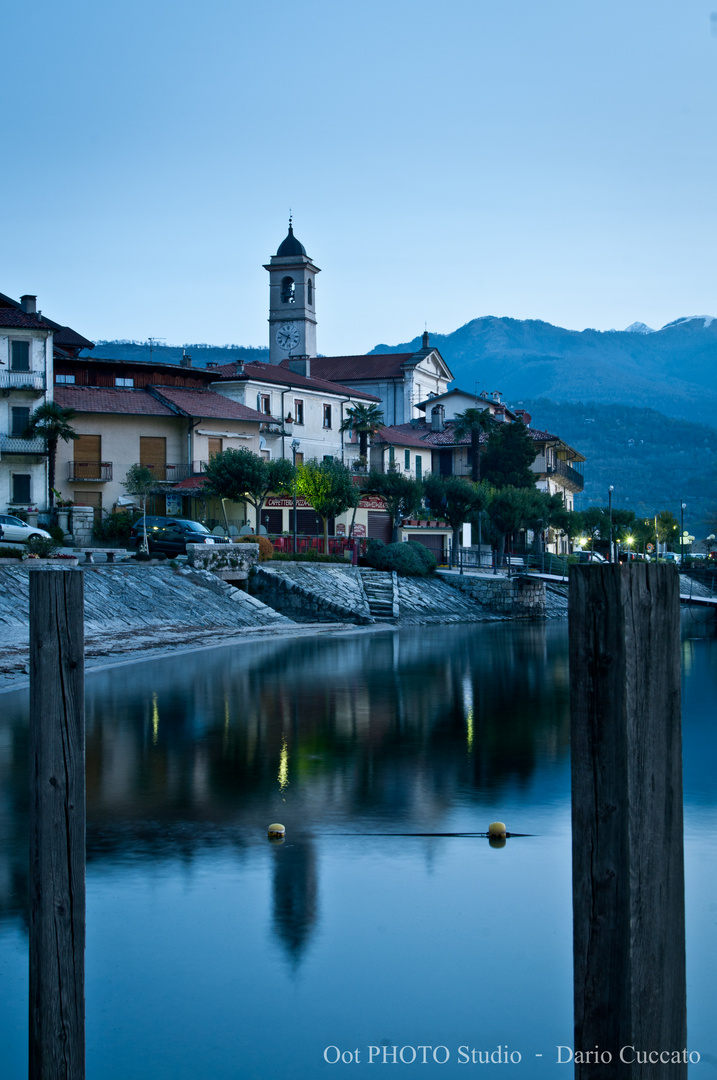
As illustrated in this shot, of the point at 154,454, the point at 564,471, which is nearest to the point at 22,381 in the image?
the point at 154,454

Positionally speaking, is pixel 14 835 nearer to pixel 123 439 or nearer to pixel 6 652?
pixel 6 652

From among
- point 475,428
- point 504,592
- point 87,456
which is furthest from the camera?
point 475,428

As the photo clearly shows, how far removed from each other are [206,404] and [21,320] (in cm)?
1234

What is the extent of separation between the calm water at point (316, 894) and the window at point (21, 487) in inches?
1460

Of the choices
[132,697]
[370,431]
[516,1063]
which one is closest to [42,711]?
[516,1063]

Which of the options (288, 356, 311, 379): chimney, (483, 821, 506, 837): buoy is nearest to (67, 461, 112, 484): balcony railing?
(288, 356, 311, 379): chimney

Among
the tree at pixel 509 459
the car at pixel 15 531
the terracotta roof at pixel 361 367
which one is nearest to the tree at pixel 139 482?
the car at pixel 15 531

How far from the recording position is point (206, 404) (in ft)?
203

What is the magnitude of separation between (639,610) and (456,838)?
24.0ft

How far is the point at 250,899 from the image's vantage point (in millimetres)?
8055

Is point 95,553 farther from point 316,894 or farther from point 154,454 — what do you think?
point 316,894

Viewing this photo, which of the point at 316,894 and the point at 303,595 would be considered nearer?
the point at 316,894

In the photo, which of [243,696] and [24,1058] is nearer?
[24,1058]

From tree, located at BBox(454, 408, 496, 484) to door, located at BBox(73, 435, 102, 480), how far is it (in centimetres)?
3072
